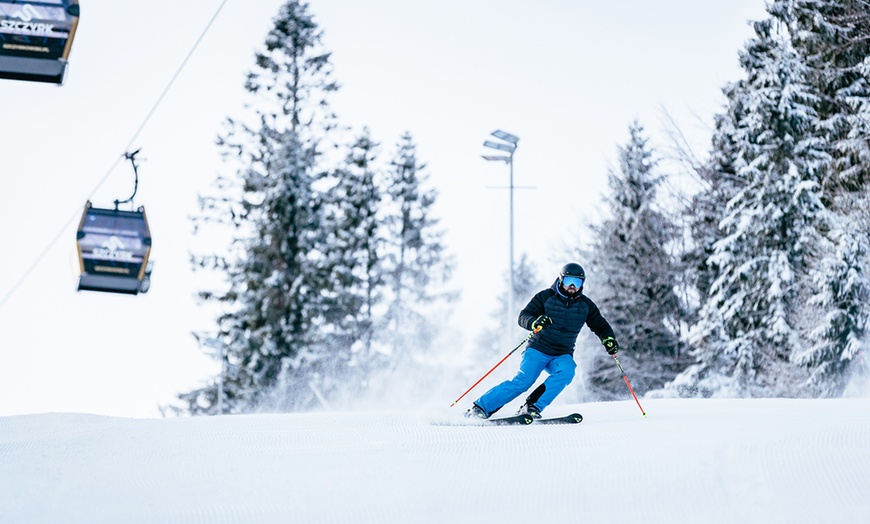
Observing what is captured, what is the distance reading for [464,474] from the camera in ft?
20.1

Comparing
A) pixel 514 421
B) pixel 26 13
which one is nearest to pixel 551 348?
pixel 514 421

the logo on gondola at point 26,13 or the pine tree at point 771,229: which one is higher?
the logo on gondola at point 26,13

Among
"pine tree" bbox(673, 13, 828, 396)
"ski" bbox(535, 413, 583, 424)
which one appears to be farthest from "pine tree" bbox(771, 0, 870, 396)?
"ski" bbox(535, 413, 583, 424)

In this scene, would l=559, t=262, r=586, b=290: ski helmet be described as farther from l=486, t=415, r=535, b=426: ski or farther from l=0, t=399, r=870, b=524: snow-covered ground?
l=0, t=399, r=870, b=524: snow-covered ground

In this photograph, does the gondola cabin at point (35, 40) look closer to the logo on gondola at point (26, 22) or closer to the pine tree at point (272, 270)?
the logo on gondola at point (26, 22)

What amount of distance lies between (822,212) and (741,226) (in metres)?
1.98

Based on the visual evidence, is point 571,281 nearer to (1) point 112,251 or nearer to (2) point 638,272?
(1) point 112,251

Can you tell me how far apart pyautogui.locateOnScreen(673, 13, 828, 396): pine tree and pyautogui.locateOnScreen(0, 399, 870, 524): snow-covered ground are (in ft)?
56.0

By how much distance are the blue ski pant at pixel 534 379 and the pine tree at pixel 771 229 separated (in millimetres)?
16351

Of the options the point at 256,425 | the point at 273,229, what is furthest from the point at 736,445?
the point at 273,229

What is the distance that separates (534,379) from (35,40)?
322 inches

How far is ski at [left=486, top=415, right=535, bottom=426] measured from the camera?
8.72 metres

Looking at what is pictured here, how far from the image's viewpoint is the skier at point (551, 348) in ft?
29.6

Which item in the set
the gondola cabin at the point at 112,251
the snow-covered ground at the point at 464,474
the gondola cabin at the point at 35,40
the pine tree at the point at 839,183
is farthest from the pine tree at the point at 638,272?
the snow-covered ground at the point at 464,474
